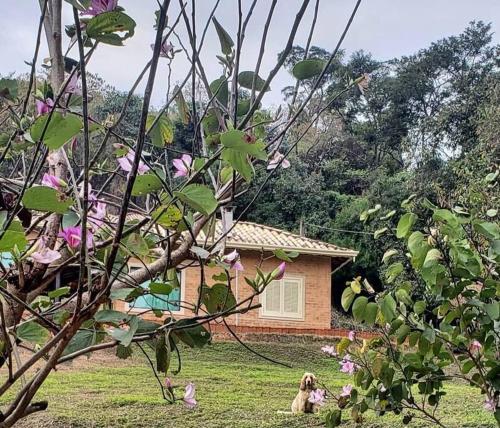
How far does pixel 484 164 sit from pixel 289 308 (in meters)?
4.75

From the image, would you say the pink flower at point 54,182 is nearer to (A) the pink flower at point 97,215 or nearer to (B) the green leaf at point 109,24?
(A) the pink flower at point 97,215

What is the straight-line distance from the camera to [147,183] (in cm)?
71

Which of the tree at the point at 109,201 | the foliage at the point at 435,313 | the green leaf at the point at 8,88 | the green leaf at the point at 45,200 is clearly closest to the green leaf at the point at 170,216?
the tree at the point at 109,201

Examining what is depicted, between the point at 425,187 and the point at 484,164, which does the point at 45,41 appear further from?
the point at 425,187

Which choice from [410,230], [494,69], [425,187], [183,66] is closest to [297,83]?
[183,66]

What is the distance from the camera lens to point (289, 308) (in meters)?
11.8

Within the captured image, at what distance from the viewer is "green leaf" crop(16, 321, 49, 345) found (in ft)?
2.67

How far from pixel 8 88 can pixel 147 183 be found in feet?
1.18

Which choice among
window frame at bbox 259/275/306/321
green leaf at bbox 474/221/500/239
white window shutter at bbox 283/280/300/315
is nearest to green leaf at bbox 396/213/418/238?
green leaf at bbox 474/221/500/239

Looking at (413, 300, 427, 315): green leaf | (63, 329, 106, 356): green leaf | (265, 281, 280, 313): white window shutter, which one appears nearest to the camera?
(63, 329, 106, 356): green leaf

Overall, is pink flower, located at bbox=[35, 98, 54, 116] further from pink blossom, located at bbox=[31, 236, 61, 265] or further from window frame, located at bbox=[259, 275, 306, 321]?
window frame, located at bbox=[259, 275, 306, 321]

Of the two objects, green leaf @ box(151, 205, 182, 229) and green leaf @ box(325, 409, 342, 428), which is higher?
green leaf @ box(151, 205, 182, 229)

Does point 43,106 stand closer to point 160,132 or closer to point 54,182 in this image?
point 54,182

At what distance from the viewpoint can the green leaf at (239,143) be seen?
64 centimetres
